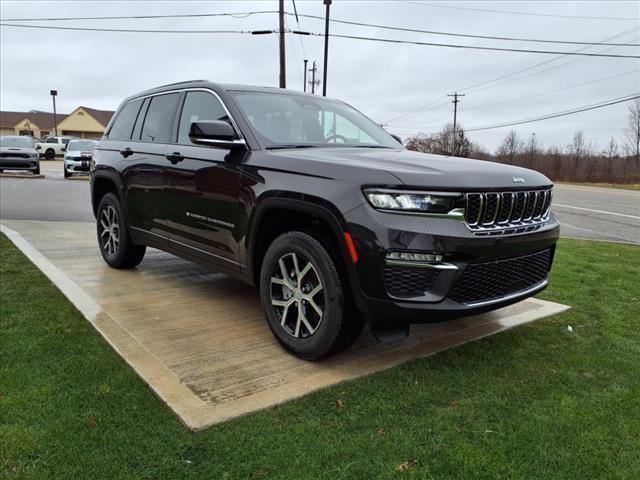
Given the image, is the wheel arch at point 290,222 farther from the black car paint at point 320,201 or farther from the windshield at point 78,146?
the windshield at point 78,146

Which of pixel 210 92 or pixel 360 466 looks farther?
pixel 210 92

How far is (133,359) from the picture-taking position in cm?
350

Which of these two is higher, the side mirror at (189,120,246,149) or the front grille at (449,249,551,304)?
the side mirror at (189,120,246,149)

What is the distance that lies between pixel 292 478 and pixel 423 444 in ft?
2.25

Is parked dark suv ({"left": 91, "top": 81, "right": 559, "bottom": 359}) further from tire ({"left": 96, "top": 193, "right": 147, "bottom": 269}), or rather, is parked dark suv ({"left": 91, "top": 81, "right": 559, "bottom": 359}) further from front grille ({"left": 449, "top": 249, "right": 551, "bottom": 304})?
tire ({"left": 96, "top": 193, "right": 147, "bottom": 269})

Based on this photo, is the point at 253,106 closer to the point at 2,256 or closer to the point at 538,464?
the point at 538,464

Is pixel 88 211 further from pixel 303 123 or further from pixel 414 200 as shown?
pixel 414 200

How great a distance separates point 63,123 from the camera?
251 ft

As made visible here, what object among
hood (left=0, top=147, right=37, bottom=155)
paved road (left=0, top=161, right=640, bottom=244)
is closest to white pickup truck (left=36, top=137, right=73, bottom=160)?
hood (left=0, top=147, right=37, bottom=155)

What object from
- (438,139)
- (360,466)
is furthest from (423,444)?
(438,139)

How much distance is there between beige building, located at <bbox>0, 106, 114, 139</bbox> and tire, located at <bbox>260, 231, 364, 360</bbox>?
77684 mm

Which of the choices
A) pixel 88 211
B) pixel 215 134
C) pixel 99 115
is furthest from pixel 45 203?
pixel 99 115

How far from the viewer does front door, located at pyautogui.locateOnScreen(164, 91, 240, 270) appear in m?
4.02

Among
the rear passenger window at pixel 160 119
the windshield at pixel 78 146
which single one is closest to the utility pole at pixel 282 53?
the windshield at pixel 78 146
